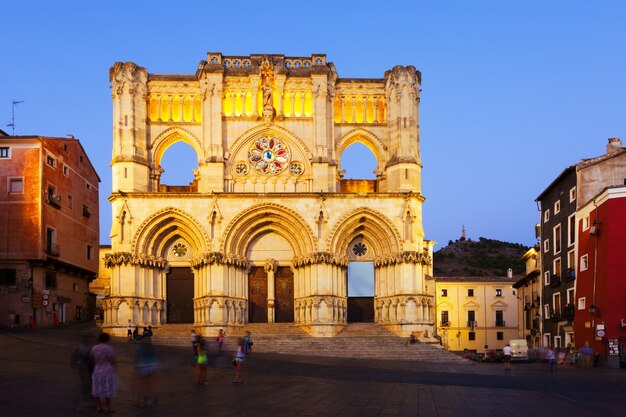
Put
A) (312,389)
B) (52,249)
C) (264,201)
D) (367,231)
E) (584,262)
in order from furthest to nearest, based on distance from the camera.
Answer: (52,249), (367,231), (264,201), (584,262), (312,389)

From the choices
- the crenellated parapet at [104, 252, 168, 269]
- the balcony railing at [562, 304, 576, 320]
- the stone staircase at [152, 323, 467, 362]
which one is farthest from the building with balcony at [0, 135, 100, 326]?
the balcony railing at [562, 304, 576, 320]

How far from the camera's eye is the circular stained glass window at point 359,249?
55500 millimetres

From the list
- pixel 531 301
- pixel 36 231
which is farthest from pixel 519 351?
pixel 36 231

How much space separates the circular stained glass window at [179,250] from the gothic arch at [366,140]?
11667 mm

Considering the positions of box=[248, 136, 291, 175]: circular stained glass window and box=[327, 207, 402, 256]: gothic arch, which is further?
box=[248, 136, 291, 175]: circular stained glass window

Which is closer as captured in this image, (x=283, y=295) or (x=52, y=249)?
(x=283, y=295)

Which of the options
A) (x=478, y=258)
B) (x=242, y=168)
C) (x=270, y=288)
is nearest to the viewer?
(x=270, y=288)

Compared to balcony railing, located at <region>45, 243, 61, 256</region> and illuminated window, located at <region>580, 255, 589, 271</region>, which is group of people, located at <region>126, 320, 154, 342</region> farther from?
illuminated window, located at <region>580, 255, 589, 271</region>

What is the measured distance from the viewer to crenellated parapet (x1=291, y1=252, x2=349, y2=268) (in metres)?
52.4

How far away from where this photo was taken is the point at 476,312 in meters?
90.9

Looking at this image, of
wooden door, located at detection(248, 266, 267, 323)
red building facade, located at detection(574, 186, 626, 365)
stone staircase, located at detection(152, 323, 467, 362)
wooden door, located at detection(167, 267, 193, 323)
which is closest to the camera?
red building facade, located at detection(574, 186, 626, 365)

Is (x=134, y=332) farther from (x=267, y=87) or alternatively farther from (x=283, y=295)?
(x=267, y=87)

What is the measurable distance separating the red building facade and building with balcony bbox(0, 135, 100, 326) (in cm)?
3394

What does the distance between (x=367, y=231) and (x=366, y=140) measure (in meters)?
6.29
